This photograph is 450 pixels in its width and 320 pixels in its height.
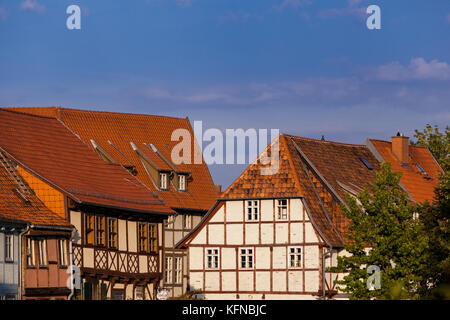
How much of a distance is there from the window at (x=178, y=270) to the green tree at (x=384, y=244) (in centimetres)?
1658

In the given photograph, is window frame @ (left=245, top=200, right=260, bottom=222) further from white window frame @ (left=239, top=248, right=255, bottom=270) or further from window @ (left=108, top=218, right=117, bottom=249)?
window @ (left=108, top=218, right=117, bottom=249)

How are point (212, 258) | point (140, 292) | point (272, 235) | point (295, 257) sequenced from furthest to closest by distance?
point (212, 258) < point (272, 235) < point (295, 257) < point (140, 292)

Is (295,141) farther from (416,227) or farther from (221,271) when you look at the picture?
(416,227)

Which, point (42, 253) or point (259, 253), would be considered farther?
point (259, 253)

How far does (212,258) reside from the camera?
50406 mm

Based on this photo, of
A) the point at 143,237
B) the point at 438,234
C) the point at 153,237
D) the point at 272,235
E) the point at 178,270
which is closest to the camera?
the point at 438,234

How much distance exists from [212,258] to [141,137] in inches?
501

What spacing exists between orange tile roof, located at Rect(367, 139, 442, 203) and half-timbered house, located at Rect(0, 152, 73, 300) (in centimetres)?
2764

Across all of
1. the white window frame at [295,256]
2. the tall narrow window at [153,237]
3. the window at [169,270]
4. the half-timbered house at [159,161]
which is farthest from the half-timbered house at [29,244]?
the window at [169,270]

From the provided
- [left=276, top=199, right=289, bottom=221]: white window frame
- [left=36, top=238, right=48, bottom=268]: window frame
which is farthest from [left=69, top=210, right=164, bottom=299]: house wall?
[left=276, top=199, right=289, bottom=221]: white window frame

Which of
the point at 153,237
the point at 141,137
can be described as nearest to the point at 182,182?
the point at 141,137

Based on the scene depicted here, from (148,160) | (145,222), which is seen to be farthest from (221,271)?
(148,160)

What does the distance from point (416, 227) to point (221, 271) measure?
1336 cm

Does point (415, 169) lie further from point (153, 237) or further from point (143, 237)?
point (143, 237)
